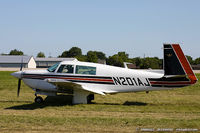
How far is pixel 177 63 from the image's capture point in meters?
10.0

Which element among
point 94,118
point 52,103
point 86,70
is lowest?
point 94,118

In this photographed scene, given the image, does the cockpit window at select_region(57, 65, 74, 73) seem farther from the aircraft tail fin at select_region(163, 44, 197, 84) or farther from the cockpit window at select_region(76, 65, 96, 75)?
the aircraft tail fin at select_region(163, 44, 197, 84)

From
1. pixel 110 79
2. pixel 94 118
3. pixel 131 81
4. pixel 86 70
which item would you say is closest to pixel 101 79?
pixel 110 79

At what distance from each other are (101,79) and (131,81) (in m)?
1.35

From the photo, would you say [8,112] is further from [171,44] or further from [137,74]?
[171,44]

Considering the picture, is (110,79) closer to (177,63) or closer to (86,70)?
(86,70)

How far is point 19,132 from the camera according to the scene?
612cm

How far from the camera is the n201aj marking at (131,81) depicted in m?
10.6

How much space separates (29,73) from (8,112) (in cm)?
289

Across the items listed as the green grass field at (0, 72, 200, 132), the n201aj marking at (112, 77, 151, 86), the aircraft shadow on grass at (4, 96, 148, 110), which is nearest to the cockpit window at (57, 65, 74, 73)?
the aircraft shadow on grass at (4, 96, 148, 110)

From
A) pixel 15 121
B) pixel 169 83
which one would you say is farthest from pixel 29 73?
pixel 169 83

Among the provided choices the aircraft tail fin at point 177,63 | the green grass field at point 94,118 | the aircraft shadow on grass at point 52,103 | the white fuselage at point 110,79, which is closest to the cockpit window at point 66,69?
the white fuselage at point 110,79

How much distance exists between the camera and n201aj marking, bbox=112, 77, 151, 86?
10555 millimetres

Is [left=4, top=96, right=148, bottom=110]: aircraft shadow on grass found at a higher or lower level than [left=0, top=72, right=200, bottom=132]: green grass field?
higher
